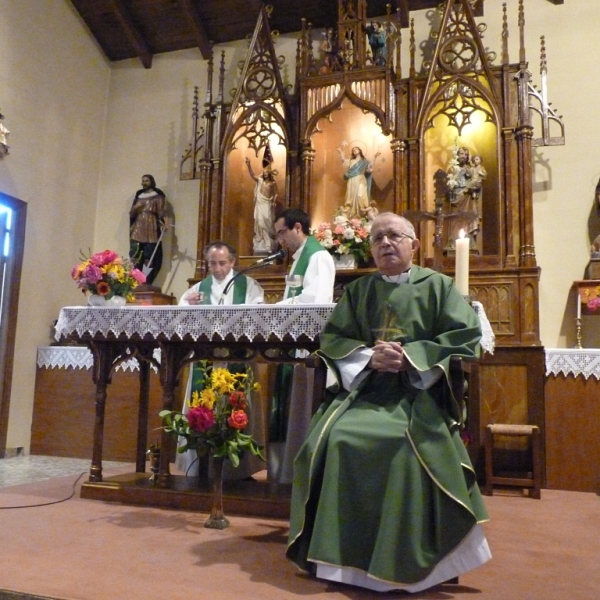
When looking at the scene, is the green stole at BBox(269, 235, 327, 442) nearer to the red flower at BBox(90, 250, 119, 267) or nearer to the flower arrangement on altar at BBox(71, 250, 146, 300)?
the flower arrangement on altar at BBox(71, 250, 146, 300)

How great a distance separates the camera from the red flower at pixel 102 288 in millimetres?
3918

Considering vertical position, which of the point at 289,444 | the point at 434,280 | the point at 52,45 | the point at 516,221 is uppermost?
the point at 52,45

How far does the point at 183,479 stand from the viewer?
13.6 ft

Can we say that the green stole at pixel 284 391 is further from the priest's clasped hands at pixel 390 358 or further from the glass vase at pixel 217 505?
the priest's clasped hands at pixel 390 358

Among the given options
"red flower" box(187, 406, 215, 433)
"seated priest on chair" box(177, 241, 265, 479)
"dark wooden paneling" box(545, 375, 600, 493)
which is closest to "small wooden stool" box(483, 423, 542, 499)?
"dark wooden paneling" box(545, 375, 600, 493)

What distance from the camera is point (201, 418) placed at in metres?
3.11

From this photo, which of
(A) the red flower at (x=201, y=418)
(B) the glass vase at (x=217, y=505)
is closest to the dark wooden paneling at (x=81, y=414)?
(B) the glass vase at (x=217, y=505)

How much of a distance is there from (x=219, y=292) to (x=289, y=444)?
1367mm

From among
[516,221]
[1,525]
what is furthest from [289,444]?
[516,221]

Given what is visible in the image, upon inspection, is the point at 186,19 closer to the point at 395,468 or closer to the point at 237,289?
the point at 237,289

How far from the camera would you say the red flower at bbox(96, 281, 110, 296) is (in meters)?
3.92

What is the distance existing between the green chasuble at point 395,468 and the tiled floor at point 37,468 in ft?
9.67

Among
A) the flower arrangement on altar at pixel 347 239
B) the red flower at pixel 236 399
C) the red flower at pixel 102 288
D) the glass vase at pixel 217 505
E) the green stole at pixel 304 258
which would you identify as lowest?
the glass vase at pixel 217 505

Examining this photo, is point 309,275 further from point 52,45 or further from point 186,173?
point 52,45
